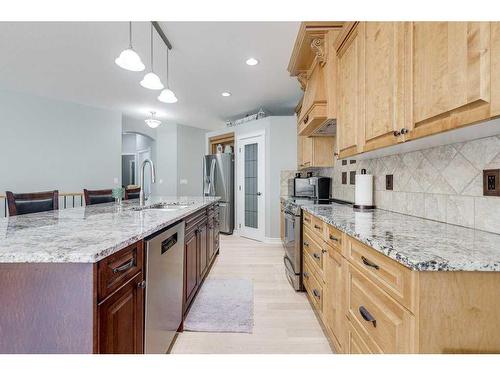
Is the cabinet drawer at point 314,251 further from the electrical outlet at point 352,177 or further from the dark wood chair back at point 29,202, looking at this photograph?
the dark wood chair back at point 29,202

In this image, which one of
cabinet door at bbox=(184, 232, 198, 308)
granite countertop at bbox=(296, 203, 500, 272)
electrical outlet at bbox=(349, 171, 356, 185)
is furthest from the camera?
electrical outlet at bbox=(349, 171, 356, 185)

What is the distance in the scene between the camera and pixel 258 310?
2.14 meters

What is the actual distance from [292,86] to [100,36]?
2.65 metres

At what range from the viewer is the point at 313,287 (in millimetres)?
2035

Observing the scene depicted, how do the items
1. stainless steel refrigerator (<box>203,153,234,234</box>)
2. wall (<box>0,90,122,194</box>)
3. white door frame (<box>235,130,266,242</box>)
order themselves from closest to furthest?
wall (<box>0,90,122,194</box>) → white door frame (<box>235,130,266,242</box>) → stainless steel refrigerator (<box>203,153,234,234</box>)

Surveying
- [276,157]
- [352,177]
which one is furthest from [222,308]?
[276,157]

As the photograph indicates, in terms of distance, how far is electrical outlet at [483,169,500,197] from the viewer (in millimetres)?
1118

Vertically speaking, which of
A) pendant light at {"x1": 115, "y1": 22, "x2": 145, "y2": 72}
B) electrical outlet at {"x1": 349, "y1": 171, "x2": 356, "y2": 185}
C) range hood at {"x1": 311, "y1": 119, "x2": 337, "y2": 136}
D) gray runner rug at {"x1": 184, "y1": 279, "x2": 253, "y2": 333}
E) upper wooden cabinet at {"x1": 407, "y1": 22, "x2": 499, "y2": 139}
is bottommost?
gray runner rug at {"x1": 184, "y1": 279, "x2": 253, "y2": 333}

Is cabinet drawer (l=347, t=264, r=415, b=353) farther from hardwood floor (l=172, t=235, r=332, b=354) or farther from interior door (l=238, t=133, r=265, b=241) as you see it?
interior door (l=238, t=133, r=265, b=241)

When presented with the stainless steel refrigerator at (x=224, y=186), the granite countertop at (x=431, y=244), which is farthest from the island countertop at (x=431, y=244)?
the stainless steel refrigerator at (x=224, y=186)

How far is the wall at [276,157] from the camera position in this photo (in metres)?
4.66

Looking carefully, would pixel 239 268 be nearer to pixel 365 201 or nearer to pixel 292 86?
pixel 365 201

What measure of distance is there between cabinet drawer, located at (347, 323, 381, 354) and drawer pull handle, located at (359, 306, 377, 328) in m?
0.10

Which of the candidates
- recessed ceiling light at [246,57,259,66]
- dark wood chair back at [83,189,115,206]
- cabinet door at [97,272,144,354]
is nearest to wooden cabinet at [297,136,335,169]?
recessed ceiling light at [246,57,259,66]
